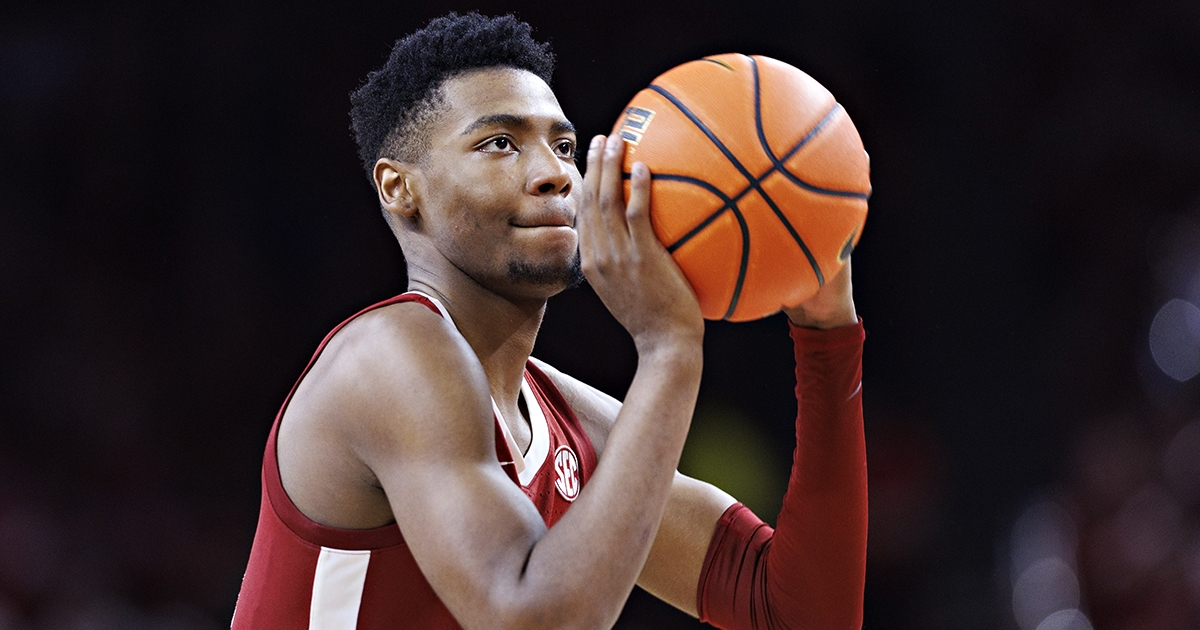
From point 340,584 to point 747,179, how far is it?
99 cm

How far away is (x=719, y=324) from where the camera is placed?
19.1 feet

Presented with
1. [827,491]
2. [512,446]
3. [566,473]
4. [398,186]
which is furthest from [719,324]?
[512,446]

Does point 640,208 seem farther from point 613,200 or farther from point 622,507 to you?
point 622,507

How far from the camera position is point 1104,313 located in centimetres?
597

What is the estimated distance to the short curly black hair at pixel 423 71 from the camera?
2.21 meters

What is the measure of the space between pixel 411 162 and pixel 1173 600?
201 inches

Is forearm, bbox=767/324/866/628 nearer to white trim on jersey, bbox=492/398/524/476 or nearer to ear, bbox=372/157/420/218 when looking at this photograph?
white trim on jersey, bbox=492/398/524/476

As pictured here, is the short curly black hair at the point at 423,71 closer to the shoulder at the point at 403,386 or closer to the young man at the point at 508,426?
the young man at the point at 508,426

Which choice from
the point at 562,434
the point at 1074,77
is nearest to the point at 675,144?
the point at 562,434

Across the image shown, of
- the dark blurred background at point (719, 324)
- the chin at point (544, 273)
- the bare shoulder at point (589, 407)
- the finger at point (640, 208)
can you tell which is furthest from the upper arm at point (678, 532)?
the dark blurred background at point (719, 324)

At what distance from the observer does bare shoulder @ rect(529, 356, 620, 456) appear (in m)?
2.47

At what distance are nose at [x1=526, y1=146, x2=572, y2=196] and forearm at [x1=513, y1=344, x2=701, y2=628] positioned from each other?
0.47 meters

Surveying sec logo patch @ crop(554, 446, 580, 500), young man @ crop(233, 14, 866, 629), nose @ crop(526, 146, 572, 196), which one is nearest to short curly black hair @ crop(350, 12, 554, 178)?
young man @ crop(233, 14, 866, 629)

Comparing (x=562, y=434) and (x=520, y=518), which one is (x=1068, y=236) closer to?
(x=562, y=434)
